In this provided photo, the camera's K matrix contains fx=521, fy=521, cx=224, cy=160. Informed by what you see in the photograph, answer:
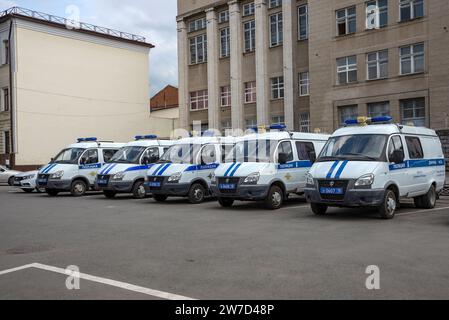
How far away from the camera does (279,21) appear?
121 feet

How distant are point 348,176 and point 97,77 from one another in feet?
130

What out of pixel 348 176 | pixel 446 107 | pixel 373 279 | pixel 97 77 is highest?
pixel 97 77

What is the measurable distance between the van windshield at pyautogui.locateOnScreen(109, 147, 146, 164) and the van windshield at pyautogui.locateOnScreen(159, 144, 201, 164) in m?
2.14

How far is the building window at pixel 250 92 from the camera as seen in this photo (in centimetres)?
3919

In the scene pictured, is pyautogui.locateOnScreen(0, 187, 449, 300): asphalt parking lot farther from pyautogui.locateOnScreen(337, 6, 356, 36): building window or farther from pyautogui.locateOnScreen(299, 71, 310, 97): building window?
pyautogui.locateOnScreen(299, 71, 310, 97): building window

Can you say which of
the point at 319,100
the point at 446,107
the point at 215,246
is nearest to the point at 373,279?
the point at 215,246

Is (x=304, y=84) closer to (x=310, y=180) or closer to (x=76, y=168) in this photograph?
(x=76, y=168)

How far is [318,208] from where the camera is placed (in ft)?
41.9

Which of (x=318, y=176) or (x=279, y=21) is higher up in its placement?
(x=279, y=21)

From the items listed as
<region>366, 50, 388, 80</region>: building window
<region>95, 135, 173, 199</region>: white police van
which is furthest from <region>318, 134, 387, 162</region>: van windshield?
<region>366, 50, 388, 80</region>: building window

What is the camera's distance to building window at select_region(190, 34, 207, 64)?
43.2 meters

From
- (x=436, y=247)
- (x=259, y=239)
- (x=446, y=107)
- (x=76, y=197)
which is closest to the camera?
(x=436, y=247)

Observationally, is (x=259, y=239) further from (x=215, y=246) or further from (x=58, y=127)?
(x=58, y=127)

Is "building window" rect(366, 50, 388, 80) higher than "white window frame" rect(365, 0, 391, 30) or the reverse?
the reverse
